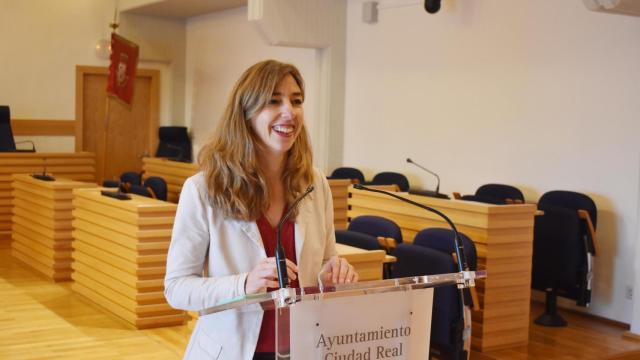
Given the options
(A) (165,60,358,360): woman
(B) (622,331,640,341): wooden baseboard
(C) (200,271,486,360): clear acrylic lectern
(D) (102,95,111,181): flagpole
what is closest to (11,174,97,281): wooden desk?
(D) (102,95,111,181): flagpole

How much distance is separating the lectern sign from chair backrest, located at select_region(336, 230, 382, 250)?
9.58 ft

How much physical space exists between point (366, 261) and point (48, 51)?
9.36 m

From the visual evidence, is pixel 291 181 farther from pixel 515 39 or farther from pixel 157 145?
pixel 157 145

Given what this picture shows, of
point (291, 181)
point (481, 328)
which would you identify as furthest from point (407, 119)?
point (291, 181)

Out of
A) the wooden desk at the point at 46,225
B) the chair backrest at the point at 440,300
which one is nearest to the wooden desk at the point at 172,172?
the wooden desk at the point at 46,225

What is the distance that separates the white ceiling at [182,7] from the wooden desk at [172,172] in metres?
2.69

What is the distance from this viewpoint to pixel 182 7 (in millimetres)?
12445

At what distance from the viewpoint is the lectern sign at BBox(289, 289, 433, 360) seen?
1.79 metres

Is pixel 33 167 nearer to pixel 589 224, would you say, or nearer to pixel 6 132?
pixel 6 132

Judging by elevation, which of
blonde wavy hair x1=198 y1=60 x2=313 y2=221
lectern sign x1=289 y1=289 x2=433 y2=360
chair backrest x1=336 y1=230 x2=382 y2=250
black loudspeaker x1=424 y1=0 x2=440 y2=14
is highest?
black loudspeaker x1=424 y1=0 x2=440 y2=14

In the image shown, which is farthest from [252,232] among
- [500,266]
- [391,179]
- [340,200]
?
[391,179]

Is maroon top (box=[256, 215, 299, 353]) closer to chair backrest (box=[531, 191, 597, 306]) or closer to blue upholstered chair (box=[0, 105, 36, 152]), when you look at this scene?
chair backrest (box=[531, 191, 597, 306])

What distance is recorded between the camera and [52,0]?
12336 mm

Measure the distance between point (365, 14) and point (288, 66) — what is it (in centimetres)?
768
